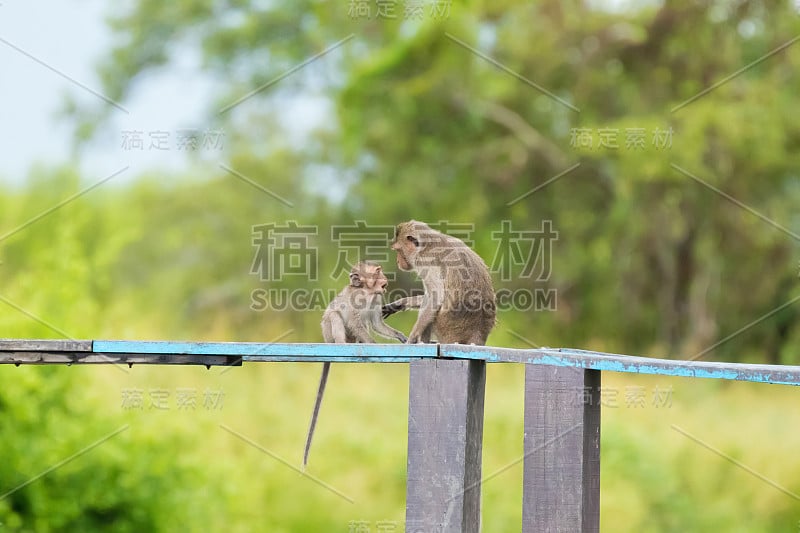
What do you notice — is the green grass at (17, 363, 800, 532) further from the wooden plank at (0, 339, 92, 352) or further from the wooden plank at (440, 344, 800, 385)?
the wooden plank at (440, 344, 800, 385)

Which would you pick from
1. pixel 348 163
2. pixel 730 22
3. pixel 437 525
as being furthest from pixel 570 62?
pixel 437 525

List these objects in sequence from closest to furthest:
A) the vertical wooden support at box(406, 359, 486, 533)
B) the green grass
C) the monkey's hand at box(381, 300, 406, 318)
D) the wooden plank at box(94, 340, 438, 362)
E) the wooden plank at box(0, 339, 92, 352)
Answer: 1. the vertical wooden support at box(406, 359, 486, 533)
2. the wooden plank at box(94, 340, 438, 362)
3. the wooden plank at box(0, 339, 92, 352)
4. the monkey's hand at box(381, 300, 406, 318)
5. the green grass

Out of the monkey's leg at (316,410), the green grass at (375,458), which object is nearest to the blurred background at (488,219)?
the green grass at (375,458)

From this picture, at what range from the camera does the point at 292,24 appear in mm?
21484

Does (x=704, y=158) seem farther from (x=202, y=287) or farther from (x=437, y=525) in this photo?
(x=437, y=525)

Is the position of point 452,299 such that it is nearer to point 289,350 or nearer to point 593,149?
point 289,350

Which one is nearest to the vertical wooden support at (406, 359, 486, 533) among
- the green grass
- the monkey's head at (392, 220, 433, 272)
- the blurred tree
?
the monkey's head at (392, 220, 433, 272)

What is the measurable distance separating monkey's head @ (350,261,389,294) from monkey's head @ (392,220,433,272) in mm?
190

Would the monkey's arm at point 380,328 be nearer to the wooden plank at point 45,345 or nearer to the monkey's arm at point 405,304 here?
the monkey's arm at point 405,304

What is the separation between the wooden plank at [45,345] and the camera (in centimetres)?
503

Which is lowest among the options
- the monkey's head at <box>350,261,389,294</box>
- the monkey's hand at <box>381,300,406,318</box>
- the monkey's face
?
the monkey's hand at <box>381,300,406,318</box>

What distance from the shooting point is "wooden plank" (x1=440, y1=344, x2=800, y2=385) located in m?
4.08

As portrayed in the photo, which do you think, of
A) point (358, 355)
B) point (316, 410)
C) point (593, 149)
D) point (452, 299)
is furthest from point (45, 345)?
point (593, 149)

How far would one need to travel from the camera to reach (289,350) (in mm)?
4852
